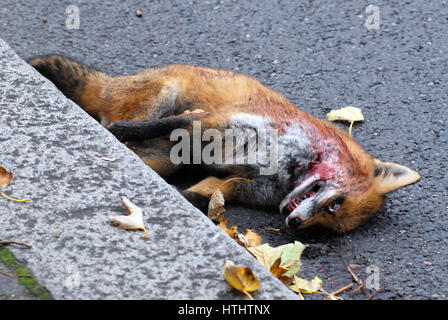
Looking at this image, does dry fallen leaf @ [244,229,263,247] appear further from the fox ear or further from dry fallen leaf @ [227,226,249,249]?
the fox ear

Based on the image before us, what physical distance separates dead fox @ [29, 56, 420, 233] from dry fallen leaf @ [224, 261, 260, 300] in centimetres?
147

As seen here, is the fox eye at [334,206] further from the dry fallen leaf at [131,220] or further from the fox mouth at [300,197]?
the dry fallen leaf at [131,220]

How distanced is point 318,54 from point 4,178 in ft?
12.6

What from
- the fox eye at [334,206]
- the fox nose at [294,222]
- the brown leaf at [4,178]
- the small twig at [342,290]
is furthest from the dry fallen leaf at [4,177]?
the fox eye at [334,206]

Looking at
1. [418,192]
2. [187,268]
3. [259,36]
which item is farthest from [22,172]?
[259,36]

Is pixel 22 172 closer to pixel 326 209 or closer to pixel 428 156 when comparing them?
pixel 326 209

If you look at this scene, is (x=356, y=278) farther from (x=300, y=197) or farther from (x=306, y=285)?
(x=300, y=197)

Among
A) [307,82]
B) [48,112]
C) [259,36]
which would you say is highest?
[259,36]

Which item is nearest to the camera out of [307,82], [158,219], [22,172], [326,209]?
[158,219]

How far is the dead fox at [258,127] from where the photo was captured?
15.4ft

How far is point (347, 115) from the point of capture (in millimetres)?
5719

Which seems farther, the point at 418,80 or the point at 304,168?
the point at 418,80

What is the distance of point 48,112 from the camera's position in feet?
14.0

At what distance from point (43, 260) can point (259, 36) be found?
14.0ft
